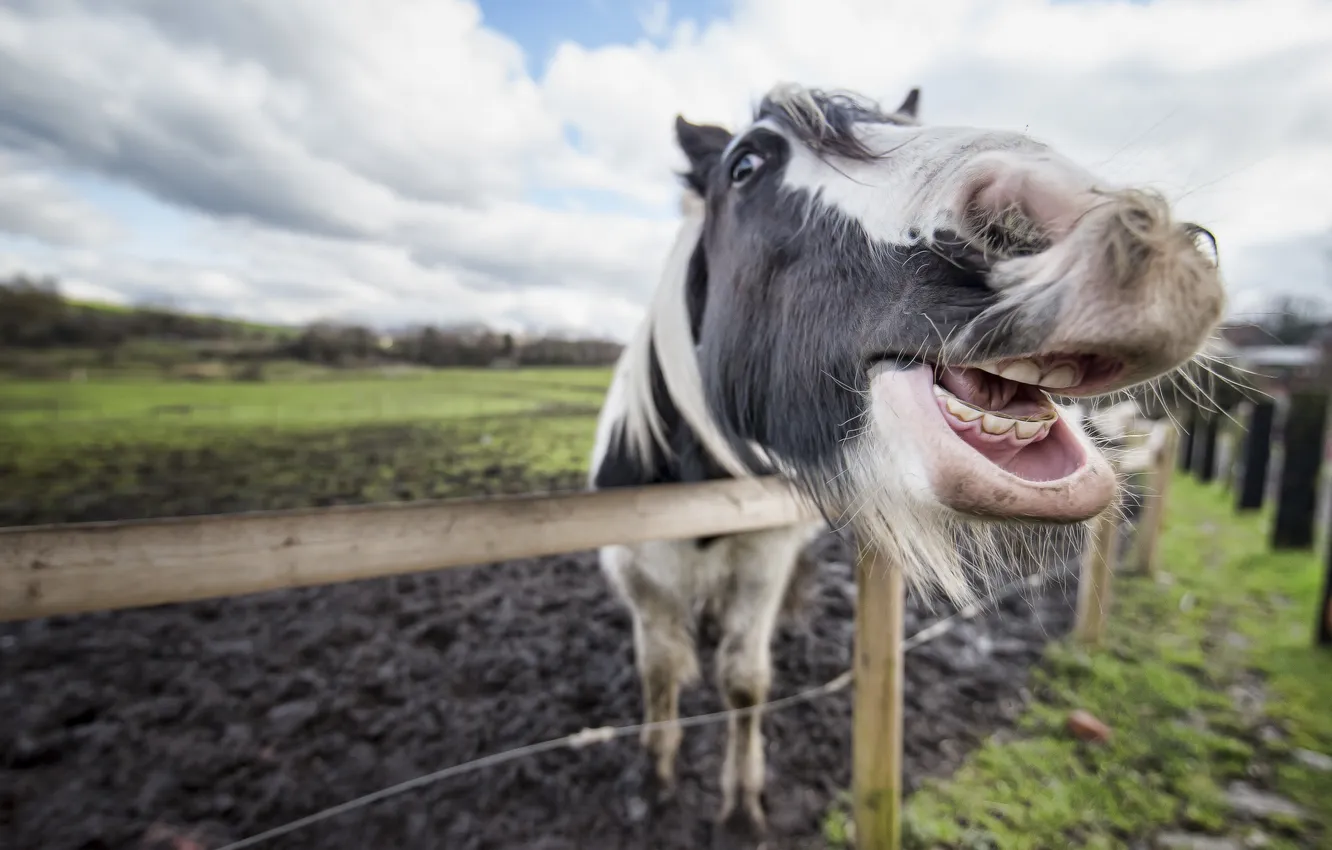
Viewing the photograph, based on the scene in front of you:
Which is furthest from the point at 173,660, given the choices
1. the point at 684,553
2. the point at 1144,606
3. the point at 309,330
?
the point at 1144,606

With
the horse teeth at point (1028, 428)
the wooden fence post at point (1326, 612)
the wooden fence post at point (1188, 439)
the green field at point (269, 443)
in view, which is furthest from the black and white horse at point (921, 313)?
the wooden fence post at point (1188, 439)

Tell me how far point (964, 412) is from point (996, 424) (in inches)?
2.0

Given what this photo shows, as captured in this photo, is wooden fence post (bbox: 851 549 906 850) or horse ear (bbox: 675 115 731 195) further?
wooden fence post (bbox: 851 549 906 850)

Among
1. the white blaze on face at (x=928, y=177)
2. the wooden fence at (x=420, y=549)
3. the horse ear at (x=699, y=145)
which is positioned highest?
the horse ear at (x=699, y=145)

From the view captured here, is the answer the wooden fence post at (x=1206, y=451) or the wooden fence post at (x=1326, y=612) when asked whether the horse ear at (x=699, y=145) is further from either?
the wooden fence post at (x=1206, y=451)

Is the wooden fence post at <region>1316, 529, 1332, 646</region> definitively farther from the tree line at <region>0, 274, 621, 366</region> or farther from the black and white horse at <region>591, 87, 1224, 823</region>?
the tree line at <region>0, 274, 621, 366</region>

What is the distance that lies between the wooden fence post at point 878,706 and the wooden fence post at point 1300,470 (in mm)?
5763

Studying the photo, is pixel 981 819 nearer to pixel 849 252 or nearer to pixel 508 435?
pixel 849 252

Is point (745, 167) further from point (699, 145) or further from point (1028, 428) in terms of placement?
point (1028, 428)

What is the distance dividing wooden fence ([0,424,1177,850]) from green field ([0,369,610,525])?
1403 mm

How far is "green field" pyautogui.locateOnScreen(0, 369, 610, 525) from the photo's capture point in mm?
2312

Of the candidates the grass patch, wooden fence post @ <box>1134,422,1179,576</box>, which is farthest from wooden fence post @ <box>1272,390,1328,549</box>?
wooden fence post @ <box>1134,422,1179,576</box>

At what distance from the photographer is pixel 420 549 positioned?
1.38 m

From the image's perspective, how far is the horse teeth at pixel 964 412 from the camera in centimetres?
88
